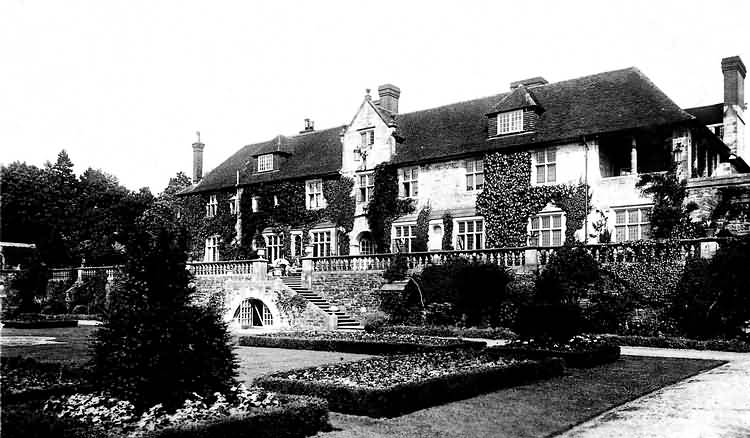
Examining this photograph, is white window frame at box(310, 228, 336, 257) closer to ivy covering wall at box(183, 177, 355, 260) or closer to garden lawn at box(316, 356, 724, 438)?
ivy covering wall at box(183, 177, 355, 260)

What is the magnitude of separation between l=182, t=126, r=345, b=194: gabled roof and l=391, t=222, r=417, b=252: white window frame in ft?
17.1

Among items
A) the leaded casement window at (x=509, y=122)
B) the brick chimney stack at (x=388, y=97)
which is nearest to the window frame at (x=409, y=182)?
the leaded casement window at (x=509, y=122)

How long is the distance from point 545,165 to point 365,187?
9.97 metres

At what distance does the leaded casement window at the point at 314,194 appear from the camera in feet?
124

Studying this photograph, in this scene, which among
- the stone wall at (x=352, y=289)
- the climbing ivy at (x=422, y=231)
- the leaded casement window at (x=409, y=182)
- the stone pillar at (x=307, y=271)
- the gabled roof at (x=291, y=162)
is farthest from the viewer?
the gabled roof at (x=291, y=162)

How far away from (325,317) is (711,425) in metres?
19.2

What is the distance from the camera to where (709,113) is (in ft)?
141

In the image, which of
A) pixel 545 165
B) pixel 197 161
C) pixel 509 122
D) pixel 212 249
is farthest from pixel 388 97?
pixel 197 161

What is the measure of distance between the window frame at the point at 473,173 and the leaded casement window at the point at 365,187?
549cm

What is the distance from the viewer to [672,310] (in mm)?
22281

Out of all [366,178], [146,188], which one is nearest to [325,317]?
[366,178]

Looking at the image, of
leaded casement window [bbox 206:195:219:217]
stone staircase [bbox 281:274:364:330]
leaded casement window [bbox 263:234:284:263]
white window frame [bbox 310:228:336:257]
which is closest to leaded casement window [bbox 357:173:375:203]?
white window frame [bbox 310:228:336:257]

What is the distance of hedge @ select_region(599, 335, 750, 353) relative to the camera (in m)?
19.7

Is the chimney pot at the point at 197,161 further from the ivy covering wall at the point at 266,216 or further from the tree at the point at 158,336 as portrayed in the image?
the tree at the point at 158,336
